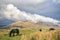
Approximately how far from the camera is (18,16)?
15.8 feet

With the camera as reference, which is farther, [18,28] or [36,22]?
[18,28]

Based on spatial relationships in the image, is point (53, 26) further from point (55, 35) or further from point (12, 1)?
point (12, 1)

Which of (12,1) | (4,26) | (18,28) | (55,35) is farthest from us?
(18,28)

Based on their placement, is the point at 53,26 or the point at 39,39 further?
the point at 53,26

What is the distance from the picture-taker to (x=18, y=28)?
5.37 m

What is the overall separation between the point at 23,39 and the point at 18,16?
1329mm

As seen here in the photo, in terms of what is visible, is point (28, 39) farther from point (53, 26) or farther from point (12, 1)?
point (12, 1)

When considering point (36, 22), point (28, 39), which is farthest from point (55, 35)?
point (36, 22)

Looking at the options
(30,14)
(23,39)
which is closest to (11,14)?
(30,14)

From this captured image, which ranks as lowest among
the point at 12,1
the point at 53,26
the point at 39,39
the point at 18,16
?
the point at 39,39

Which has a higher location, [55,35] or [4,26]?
[4,26]

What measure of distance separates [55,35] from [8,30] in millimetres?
2122

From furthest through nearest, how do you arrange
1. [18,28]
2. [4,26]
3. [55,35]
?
[18,28]
[4,26]
[55,35]

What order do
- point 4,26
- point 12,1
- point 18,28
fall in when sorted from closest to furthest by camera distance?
point 4,26 < point 12,1 < point 18,28
